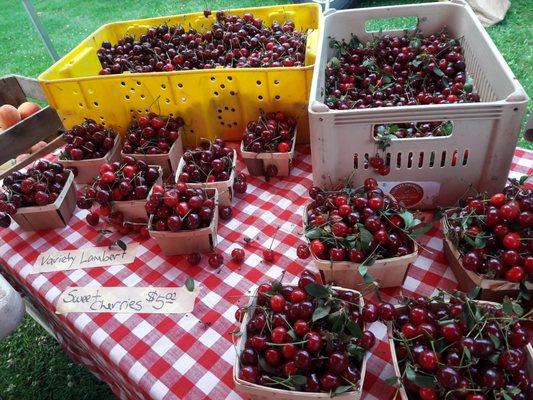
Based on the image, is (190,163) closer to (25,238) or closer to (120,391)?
(25,238)

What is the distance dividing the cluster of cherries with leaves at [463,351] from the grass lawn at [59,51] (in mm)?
1305

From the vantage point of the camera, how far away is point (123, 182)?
1.13 m

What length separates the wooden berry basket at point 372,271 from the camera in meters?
0.84

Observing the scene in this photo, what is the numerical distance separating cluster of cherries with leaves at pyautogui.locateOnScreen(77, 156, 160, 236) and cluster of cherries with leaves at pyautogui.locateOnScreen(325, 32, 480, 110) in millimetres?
552

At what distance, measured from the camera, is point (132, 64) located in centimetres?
152

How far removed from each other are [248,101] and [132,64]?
1.61ft

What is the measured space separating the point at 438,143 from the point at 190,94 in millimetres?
780

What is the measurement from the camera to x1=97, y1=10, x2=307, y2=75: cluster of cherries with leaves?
1.42 meters

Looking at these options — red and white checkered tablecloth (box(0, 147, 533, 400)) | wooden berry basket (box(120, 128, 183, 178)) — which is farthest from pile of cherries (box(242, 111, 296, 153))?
wooden berry basket (box(120, 128, 183, 178))

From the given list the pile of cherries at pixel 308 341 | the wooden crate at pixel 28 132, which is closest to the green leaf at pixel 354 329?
the pile of cherries at pixel 308 341

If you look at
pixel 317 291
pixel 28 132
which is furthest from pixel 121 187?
pixel 28 132

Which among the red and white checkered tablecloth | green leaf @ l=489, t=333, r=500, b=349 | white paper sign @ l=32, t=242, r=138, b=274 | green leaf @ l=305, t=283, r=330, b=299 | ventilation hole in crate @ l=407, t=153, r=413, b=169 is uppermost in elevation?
ventilation hole in crate @ l=407, t=153, r=413, b=169

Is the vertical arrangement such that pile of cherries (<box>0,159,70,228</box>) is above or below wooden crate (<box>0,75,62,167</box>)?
above

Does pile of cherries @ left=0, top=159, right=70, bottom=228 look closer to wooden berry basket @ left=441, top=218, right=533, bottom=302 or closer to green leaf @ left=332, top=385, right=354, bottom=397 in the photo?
green leaf @ left=332, top=385, right=354, bottom=397
